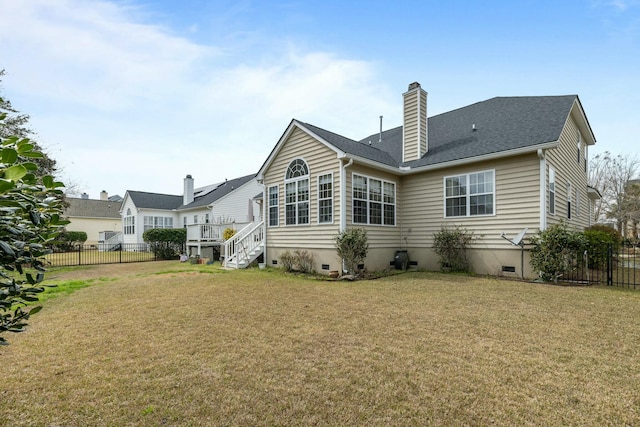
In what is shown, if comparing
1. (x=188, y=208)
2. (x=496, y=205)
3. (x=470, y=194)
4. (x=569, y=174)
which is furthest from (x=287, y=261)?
(x=188, y=208)

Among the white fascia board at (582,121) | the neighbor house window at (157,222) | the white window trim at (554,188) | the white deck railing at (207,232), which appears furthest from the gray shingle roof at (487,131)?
the neighbor house window at (157,222)

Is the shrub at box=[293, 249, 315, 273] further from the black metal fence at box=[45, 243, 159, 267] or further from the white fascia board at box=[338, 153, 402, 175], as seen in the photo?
the black metal fence at box=[45, 243, 159, 267]

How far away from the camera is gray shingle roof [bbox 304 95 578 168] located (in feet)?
33.1

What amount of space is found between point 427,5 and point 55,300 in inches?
521

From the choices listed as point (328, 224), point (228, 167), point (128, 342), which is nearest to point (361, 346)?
point (128, 342)

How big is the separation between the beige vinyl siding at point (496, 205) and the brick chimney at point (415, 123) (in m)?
1.17

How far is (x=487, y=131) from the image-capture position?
11617 mm

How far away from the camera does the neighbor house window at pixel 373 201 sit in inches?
435

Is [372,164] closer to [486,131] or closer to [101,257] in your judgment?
[486,131]

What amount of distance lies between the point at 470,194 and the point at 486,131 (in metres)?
2.71

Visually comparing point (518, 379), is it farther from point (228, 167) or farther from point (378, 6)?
point (228, 167)

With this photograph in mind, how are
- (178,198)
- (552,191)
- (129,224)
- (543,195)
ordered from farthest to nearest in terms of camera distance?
(178,198) < (129,224) < (552,191) < (543,195)

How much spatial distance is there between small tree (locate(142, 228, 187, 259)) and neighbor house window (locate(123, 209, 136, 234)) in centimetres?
752

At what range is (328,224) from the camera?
10969 millimetres
